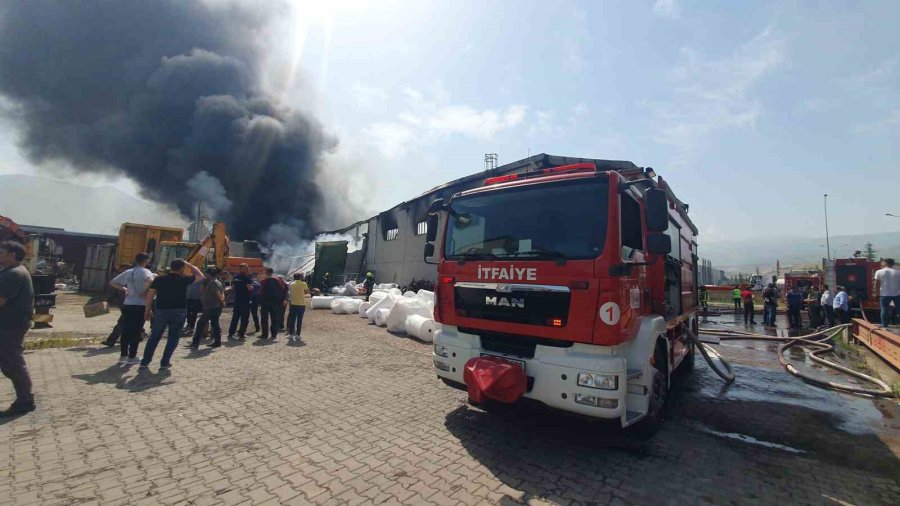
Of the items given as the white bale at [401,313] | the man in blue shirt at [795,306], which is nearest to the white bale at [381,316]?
the white bale at [401,313]

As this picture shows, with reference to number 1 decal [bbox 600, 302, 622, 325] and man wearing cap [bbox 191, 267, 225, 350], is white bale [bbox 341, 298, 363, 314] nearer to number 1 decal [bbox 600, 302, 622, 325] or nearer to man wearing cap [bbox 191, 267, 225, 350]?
man wearing cap [bbox 191, 267, 225, 350]

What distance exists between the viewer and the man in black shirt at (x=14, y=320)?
150 inches

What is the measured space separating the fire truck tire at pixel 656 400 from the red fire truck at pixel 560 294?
16 millimetres

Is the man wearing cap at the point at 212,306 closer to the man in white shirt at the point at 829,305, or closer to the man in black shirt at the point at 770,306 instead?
the man in white shirt at the point at 829,305

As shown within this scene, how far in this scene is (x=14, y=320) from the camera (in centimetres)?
386

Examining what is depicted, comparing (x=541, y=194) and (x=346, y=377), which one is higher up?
(x=541, y=194)

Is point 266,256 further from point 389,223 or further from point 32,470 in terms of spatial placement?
point 32,470

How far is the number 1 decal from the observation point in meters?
3.11

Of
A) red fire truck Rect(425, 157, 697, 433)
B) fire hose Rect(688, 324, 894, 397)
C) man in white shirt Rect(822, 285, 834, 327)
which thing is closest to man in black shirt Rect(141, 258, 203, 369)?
red fire truck Rect(425, 157, 697, 433)

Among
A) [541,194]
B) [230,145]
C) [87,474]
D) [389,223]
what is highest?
[230,145]

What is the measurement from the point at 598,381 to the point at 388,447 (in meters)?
1.91

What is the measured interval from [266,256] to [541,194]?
3023 centimetres

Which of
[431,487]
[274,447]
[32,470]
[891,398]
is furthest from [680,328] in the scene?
[32,470]

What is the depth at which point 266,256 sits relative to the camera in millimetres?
29922
